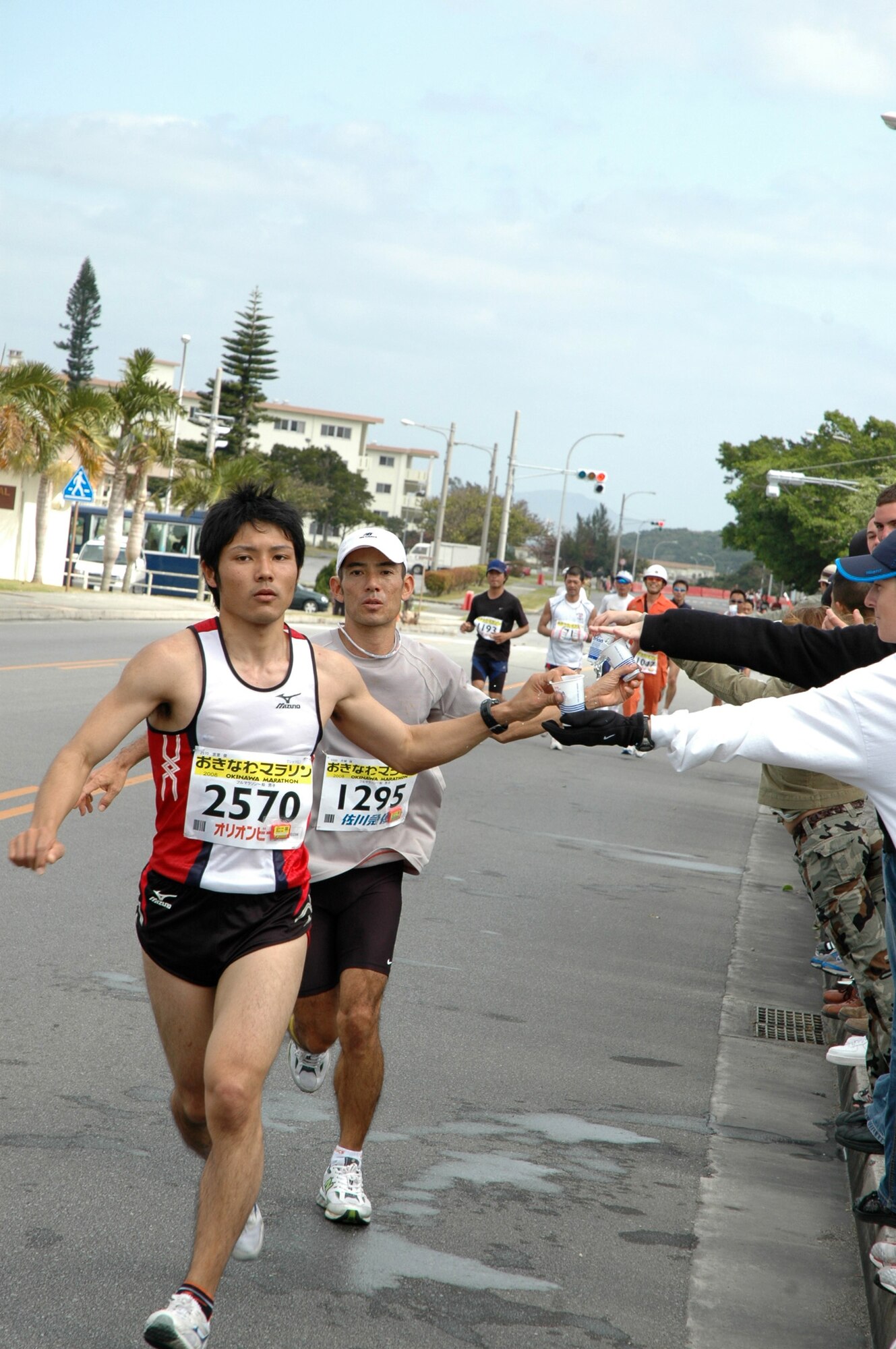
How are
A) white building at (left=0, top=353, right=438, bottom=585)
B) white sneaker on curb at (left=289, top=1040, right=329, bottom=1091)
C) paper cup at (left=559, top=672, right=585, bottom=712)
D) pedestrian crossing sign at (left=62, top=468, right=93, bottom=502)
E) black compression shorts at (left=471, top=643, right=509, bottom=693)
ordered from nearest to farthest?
paper cup at (left=559, top=672, right=585, bottom=712)
white sneaker on curb at (left=289, top=1040, right=329, bottom=1091)
black compression shorts at (left=471, top=643, right=509, bottom=693)
pedestrian crossing sign at (left=62, top=468, right=93, bottom=502)
white building at (left=0, top=353, right=438, bottom=585)

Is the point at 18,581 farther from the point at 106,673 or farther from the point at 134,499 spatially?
the point at 106,673

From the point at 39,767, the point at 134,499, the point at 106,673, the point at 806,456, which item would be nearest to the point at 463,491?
the point at 806,456

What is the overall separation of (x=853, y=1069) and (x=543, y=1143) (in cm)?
148

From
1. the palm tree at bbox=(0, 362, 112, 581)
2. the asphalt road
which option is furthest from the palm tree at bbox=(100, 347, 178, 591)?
the asphalt road

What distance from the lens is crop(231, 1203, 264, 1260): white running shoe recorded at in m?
3.89

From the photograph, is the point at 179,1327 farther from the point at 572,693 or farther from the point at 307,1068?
the point at 572,693

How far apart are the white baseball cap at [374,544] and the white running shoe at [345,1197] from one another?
1999mm

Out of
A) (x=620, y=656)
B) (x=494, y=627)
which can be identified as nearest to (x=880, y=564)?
(x=620, y=656)

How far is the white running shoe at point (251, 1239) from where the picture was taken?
12.8 feet

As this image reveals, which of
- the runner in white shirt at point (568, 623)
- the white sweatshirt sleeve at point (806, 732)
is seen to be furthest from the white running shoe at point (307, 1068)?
the runner in white shirt at point (568, 623)

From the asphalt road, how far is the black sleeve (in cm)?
176

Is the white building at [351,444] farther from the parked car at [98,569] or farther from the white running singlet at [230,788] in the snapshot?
the white running singlet at [230,788]

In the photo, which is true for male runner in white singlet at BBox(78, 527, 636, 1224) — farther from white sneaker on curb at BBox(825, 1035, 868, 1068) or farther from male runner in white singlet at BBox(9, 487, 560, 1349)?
white sneaker on curb at BBox(825, 1035, 868, 1068)

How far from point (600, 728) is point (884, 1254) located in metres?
1.57
